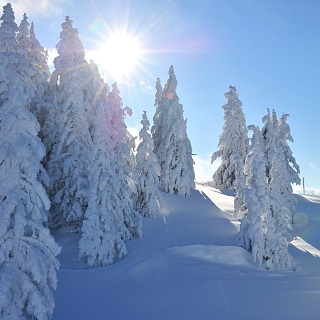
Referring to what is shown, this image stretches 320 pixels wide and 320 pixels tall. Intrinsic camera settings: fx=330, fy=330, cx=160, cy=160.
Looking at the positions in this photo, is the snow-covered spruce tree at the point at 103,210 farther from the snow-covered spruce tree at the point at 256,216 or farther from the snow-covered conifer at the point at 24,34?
the snow-covered conifer at the point at 24,34

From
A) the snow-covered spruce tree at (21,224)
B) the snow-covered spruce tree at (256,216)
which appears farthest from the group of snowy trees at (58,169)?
the snow-covered spruce tree at (256,216)

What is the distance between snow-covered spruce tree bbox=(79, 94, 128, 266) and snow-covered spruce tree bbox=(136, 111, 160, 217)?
604 cm

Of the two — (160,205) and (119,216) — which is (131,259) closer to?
(119,216)

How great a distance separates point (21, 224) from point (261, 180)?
548 inches

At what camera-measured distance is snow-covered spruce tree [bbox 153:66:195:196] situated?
34.5m

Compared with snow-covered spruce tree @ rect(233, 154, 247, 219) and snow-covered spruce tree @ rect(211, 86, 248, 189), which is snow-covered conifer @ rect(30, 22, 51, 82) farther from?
snow-covered spruce tree @ rect(211, 86, 248, 189)

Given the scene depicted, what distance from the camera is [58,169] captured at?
23.5m

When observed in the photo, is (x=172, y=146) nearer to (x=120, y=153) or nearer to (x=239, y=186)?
(x=239, y=186)

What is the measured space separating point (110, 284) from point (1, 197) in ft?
25.2

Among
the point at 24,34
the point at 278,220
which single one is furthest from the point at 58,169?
the point at 278,220

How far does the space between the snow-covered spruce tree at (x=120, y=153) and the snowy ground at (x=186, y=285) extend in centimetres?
122

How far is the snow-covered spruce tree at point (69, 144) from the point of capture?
22500 mm

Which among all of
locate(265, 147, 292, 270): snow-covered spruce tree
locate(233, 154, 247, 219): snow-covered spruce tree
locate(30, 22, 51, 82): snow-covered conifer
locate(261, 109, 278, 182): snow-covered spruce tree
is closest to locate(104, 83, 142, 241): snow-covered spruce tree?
locate(30, 22, 51, 82): snow-covered conifer

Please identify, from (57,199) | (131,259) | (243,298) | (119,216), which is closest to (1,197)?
(243,298)
